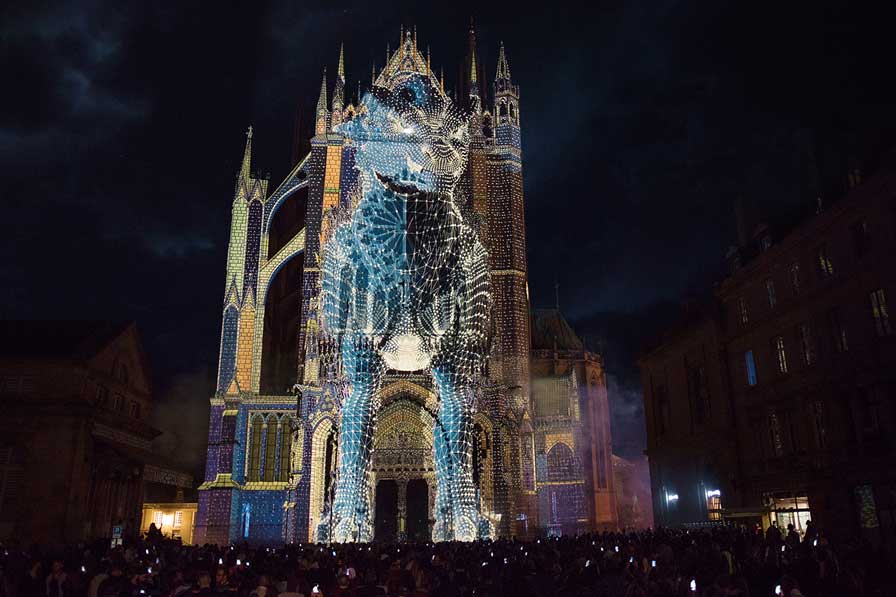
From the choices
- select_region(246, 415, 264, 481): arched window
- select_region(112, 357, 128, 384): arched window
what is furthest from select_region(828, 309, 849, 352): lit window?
select_region(112, 357, 128, 384): arched window

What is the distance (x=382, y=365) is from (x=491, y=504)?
1003 centimetres

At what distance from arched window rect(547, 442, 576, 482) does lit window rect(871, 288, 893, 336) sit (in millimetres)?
22527

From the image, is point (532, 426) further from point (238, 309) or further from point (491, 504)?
point (238, 309)

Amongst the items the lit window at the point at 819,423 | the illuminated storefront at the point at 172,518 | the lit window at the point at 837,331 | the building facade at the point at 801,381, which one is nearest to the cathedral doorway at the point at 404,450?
the illuminated storefront at the point at 172,518

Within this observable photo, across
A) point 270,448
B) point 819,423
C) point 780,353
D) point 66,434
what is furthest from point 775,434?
point 66,434

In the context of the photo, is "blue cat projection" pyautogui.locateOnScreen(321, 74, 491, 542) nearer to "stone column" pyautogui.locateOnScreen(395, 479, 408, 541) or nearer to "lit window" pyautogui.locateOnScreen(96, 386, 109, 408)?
"stone column" pyautogui.locateOnScreen(395, 479, 408, 541)

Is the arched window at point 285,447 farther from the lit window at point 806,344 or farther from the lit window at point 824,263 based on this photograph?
the lit window at point 824,263

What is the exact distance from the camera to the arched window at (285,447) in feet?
126

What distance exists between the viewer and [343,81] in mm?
43562

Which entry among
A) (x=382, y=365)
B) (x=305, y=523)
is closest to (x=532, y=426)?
(x=382, y=365)

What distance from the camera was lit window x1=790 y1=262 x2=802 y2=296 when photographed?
3102 centimetres

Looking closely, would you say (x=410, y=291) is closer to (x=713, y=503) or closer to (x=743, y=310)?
(x=743, y=310)

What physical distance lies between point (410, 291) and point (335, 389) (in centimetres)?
655

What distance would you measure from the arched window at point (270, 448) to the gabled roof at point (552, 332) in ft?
75.6
